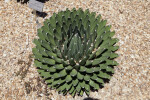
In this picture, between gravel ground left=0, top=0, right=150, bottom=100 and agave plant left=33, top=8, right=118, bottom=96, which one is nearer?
agave plant left=33, top=8, right=118, bottom=96

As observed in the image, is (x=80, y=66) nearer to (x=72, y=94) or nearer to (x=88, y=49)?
(x=88, y=49)

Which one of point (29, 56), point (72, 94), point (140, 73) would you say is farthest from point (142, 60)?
point (29, 56)

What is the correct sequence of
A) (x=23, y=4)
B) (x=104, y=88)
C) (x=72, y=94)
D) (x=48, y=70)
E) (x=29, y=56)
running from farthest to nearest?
(x=23, y=4) → (x=29, y=56) → (x=104, y=88) → (x=72, y=94) → (x=48, y=70)

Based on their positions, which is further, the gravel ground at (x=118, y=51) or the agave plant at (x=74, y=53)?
the gravel ground at (x=118, y=51)
